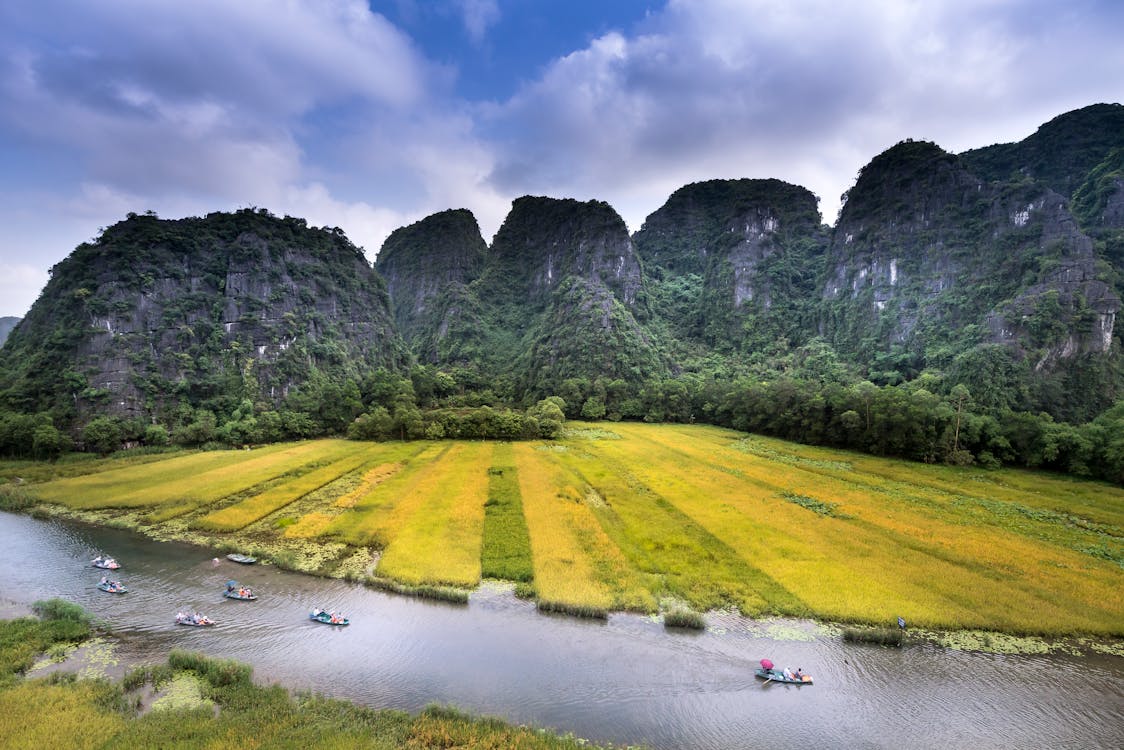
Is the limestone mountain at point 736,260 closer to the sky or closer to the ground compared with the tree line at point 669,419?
closer to the sky

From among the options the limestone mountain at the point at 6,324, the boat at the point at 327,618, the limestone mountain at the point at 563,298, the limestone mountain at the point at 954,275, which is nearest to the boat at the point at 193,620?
the boat at the point at 327,618

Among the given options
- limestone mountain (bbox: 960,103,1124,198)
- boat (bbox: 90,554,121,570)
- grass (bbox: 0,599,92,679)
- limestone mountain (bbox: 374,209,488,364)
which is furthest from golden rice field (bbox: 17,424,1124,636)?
limestone mountain (bbox: 374,209,488,364)

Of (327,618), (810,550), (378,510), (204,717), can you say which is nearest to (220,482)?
(378,510)

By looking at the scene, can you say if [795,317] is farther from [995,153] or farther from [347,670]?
[347,670]

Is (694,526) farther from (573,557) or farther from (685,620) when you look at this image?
(685,620)

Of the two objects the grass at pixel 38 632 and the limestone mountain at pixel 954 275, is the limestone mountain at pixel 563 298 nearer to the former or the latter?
the limestone mountain at pixel 954 275
